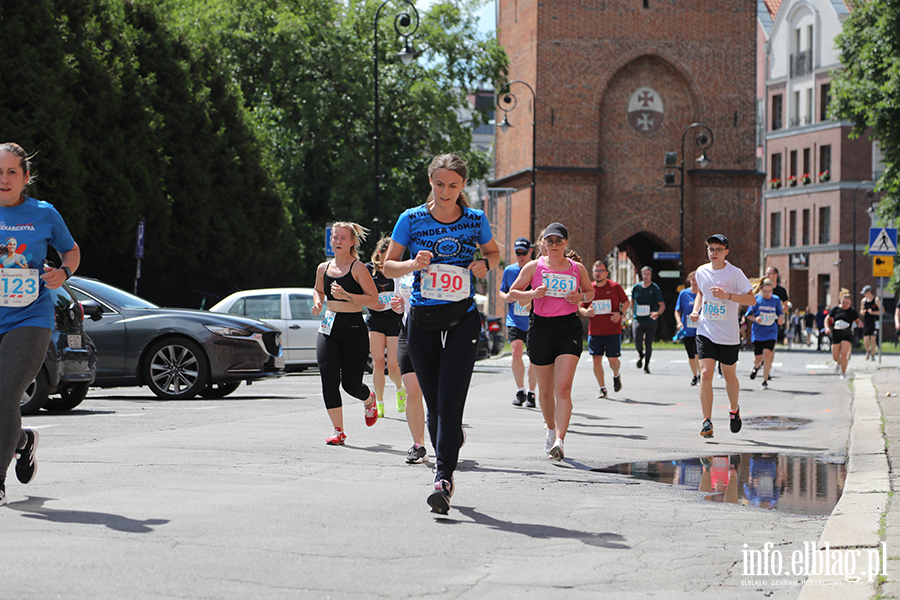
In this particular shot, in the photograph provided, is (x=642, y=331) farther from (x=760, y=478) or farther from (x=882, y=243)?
(x=760, y=478)

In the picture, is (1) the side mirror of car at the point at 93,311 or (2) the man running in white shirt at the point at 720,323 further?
(1) the side mirror of car at the point at 93,311

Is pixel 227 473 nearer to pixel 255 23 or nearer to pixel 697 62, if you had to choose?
pixel 255 23

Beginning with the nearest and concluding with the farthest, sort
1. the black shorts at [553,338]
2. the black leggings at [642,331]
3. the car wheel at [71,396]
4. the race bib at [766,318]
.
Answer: the black shorts at [553,338]
the car wheel at [71,396]
the race bib at [766,318]
the black leggings at [642,331]

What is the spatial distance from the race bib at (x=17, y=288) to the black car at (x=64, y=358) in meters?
5.32

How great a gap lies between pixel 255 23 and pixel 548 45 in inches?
447

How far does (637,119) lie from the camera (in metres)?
46.4

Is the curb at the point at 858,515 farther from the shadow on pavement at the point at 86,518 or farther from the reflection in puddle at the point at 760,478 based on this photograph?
the shadow on pavement at the point at 86,518

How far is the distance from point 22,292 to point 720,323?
6.83 m

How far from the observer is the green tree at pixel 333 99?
4084 cm

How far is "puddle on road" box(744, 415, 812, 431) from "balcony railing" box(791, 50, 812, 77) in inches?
2470

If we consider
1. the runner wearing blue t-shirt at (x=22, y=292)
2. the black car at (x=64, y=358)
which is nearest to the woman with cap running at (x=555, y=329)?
the runner wearing blue t-shirt at (x=22, y=292)

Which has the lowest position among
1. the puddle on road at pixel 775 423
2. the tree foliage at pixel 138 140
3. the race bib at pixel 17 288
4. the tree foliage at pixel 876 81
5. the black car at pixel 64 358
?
the puddle on road at pixel 775 423

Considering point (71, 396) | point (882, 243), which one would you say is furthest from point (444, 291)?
point (882, 243)

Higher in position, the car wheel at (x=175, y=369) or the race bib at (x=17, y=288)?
the race bib at (x=17, y=288)
